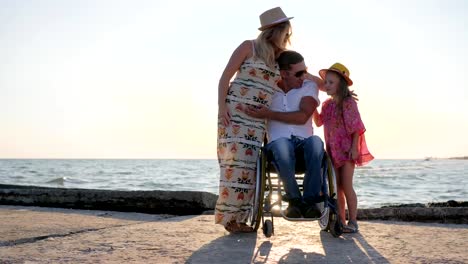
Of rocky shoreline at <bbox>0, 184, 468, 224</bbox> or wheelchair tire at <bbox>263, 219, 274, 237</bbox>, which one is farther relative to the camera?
rocky shoreline at <bbox>0, 184, 468, 224</bbox>

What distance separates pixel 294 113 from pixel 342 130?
497 millimetres

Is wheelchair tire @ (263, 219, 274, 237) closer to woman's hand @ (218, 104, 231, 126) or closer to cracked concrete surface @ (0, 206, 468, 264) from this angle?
cracked concrete surface @ (0, 206, 468, 264)

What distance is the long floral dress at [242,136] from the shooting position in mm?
3951

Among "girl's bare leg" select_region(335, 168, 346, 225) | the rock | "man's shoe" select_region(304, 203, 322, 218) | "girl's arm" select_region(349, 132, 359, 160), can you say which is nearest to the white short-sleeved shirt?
"girl's arm" select_region(349, 132, 359, 160)

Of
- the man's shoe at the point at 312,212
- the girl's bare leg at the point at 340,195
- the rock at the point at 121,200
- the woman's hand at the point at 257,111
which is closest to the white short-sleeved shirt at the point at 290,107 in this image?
the woman's hand at the point at 257,111

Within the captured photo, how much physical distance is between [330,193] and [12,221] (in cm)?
261

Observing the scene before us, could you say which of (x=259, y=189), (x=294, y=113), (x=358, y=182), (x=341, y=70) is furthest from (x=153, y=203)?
(x=358, y=182)

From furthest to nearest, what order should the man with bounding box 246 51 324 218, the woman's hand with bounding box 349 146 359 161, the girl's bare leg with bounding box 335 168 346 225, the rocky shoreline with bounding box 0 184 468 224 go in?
the rocky shoreline with bounding box 0 184 468 224
the girl's bare leg with bounding box 335 168 346 225
the woman's hand with bounding box 349 146 359 161
the man with bounding box 246 51 324 218

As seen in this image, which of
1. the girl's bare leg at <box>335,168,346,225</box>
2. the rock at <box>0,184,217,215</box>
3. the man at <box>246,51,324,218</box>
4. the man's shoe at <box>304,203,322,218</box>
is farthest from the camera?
the rock at <box>0,184,217,215</box>

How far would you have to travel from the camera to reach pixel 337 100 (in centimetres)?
414

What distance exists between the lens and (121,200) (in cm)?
550

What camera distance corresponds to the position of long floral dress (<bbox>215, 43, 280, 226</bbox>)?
3.95 metres

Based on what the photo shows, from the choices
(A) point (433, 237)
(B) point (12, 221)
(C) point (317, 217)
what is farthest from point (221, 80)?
(B) point (12, 221)

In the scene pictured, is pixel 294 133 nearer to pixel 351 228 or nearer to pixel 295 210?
pixel 295 210
